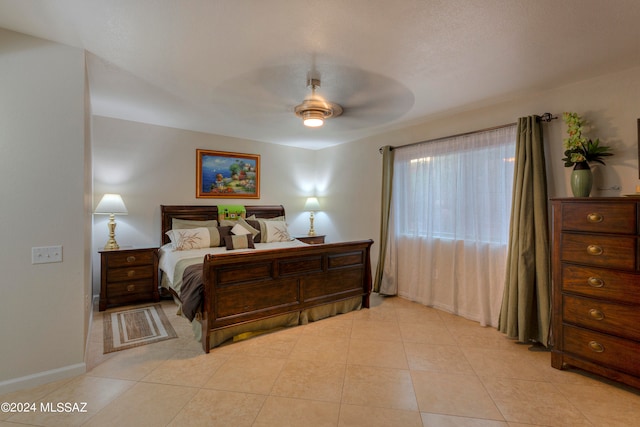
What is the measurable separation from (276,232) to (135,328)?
2.26 metres

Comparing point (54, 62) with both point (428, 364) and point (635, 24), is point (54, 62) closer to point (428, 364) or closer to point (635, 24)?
point (428, 364)

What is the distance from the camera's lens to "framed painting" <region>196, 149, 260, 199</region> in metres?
4.71

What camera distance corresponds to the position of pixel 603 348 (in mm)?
2180

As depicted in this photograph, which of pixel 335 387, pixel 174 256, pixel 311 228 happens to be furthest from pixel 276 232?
pixel 335 387

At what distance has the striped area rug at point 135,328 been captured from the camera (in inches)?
111

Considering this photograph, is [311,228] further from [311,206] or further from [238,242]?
[238,242]

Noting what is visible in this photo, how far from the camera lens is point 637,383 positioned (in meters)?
2.03

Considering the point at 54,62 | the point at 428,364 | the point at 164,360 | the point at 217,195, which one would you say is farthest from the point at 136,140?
the point at 428,364

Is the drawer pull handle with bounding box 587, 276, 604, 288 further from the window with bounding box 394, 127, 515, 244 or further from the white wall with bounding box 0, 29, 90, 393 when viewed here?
the white wall with bounding box 0, 29, 90, 393

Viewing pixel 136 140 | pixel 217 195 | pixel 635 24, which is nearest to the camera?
pixel 635 24

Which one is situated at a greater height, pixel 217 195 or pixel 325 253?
pixel 217 195

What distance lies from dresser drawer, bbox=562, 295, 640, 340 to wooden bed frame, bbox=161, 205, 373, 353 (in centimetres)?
198

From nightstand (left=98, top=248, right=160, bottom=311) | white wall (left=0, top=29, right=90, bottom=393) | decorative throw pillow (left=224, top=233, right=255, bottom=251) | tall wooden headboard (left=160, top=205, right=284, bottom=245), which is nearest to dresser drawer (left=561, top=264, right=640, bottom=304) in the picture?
decorative throw pillow (left=224, top=233, right=255, bottom=251)

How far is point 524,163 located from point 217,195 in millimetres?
Answer: 4206
